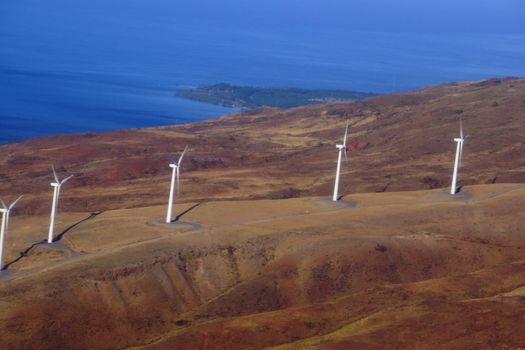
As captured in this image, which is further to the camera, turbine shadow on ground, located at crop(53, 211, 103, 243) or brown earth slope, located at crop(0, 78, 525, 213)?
brown earth slope, located at crop(0, 78, 525, 213)

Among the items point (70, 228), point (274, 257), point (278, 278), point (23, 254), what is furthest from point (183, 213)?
point (23, 254)

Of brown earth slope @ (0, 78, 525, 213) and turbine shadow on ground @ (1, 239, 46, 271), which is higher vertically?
brown earth slope @ (0, 78, 525, 213)

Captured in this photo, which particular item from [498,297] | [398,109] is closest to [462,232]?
[498,297]

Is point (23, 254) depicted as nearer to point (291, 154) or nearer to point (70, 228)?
point (70, 228)

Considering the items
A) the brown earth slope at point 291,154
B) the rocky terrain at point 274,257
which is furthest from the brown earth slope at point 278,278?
the brown earth slope at point 291,154

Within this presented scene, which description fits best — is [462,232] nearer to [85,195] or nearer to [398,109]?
[85,195]

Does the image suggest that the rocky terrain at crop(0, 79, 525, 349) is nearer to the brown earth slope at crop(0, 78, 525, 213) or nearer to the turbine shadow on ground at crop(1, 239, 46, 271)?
the turbine shadow on ground at crop(1, 239, 46, 271)

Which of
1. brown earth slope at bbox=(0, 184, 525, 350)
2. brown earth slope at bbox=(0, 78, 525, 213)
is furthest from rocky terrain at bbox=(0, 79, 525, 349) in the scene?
brown earth slope at bbox=(0, 78, 525, 213)
